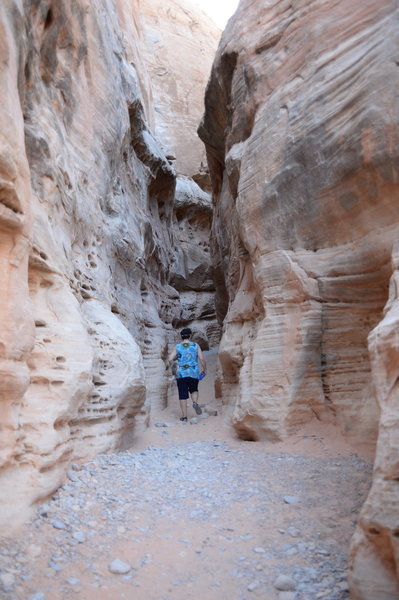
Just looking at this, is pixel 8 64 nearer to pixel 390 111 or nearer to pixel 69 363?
pixel 69 363

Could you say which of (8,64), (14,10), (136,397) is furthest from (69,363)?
(14,10)

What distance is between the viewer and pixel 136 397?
6.57m

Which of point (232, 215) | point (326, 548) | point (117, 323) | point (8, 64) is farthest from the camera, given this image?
point (232, 215)

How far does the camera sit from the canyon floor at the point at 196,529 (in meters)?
2.91

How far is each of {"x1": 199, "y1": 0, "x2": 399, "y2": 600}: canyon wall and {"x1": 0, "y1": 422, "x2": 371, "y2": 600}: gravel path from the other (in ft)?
3.20

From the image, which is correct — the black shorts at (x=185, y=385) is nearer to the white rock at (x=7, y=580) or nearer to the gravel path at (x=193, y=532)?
the gravel path at (x=193, y=532)

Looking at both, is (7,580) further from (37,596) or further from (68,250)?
(68,250)

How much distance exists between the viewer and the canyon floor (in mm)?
2912

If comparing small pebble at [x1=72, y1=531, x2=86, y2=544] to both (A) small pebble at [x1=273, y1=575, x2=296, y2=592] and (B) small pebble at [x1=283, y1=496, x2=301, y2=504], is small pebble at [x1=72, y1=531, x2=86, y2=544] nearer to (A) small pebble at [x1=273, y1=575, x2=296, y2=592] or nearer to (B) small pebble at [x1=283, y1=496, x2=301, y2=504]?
(A) small pebble at [x1=273, y1=575, x2=296, y2=592]

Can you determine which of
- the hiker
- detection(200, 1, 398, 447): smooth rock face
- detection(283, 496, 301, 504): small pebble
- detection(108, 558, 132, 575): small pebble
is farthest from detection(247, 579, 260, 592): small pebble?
the hiker

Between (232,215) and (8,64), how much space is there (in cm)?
700

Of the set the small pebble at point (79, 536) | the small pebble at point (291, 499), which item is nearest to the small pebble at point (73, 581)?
the small pebble at point (79, 536)

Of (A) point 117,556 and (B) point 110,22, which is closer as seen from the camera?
(A) point 117,556

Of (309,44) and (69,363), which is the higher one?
(309,44)
